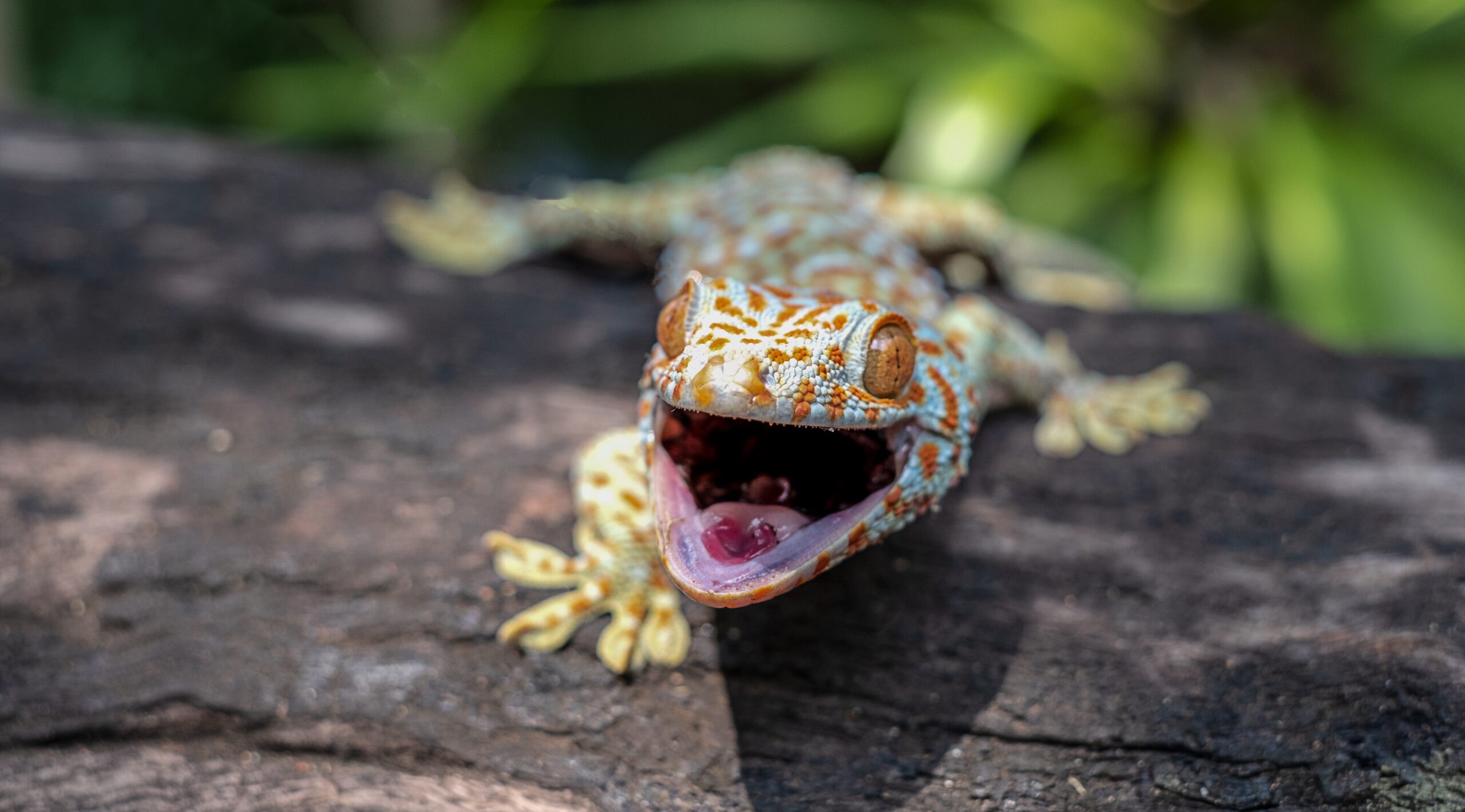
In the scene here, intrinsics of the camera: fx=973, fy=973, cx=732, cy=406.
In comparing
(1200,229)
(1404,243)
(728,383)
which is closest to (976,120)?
(1200,229)

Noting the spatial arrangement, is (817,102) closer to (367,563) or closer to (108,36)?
(367,563)

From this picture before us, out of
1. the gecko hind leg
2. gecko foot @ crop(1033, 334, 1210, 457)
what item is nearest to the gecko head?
the gecko hind leg

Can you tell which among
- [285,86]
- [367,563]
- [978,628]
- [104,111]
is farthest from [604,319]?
[104,111]

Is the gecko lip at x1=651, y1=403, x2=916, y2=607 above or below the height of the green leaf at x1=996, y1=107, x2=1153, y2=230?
below

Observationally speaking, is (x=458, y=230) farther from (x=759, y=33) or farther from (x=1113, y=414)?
(x=759, y=33)

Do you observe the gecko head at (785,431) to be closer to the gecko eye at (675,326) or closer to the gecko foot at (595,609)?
the gecko eye at (675,326)

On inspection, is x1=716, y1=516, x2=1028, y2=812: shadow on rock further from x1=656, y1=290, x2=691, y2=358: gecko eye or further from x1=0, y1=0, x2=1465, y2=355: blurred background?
x1=0, y1=0, x2=1465, y2=355: blurred background

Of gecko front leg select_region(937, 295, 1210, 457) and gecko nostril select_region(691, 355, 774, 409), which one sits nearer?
gecko nostril select_region(691, 355, 774, 409)
